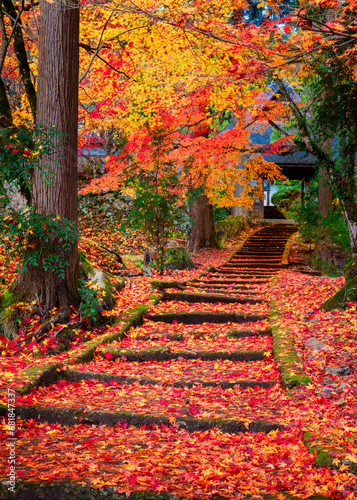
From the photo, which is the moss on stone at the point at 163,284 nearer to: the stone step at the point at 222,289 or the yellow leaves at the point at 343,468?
the stone step at the point at 222,289

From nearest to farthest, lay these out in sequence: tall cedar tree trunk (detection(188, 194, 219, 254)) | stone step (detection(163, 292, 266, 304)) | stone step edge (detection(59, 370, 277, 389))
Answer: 1. stone step edge (detection(59, 370, 277, 389))
2. stone step (detection(163, 292, 266, 304))
3. tall cedar tree trunk (detection(188, 194, 219, 254))

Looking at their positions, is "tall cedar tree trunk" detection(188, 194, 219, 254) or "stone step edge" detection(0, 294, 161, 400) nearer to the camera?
"stone step edge" detection(0, 294, 161, 400)

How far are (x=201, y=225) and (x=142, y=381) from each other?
1202 cm

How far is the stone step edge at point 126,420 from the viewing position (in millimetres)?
3582

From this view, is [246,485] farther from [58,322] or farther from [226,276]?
[226,276]

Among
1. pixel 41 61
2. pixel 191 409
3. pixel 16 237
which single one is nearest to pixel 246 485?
pixel 191 409

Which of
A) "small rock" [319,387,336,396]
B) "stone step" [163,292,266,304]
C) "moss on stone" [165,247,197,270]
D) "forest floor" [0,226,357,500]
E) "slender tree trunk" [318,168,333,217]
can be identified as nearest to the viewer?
"forest floor" [0,226,357,500]

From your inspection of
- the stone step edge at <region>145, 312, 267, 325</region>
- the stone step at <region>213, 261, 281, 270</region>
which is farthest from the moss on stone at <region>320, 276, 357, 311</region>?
the stone step at <region>213, 261, 281, 270</region>

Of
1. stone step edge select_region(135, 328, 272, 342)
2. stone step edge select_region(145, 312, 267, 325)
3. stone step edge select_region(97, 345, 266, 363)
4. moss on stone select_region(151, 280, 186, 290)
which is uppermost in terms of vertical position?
moss on stone select_region(151, 280, 186, 290)

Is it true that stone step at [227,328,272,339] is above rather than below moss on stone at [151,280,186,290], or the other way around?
below

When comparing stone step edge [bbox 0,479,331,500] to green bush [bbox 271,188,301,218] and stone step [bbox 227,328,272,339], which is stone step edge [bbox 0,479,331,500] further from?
green bush [bbox 271,188,301,218]

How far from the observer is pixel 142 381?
482 cm

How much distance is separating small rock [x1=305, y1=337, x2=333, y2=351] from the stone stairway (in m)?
0.51

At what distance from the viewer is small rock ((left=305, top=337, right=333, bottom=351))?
16.8ft
